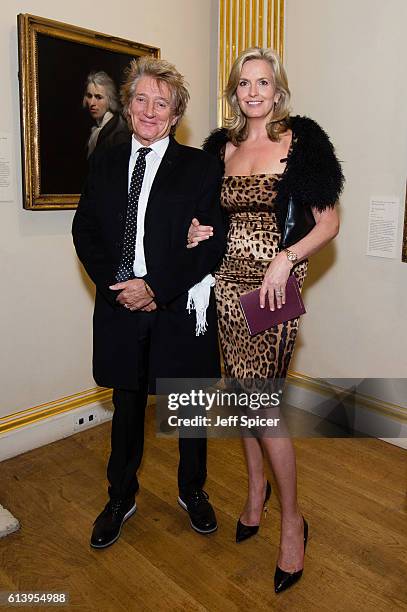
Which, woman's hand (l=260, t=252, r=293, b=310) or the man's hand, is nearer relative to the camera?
woman's hand (l=260, t=252, r=293, b=310)

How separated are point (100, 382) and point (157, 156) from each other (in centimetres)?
93

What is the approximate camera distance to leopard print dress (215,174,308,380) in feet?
6.54

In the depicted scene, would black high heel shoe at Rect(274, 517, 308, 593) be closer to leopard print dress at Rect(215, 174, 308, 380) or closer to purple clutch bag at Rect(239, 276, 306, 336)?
leopard print dress at Rect(215, 174, 308, 380)

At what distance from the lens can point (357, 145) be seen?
3062 millimetres

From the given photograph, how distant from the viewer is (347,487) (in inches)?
107

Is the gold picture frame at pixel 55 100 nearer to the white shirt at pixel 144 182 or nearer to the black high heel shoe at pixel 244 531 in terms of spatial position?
the white shirt at pixel 144 182

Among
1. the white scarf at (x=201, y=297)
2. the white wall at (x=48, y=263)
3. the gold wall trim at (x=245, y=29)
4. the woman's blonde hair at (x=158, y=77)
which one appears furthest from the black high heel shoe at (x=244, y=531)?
the gold wall trim at (x=245, y=29)

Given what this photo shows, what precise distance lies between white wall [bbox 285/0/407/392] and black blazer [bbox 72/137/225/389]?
1.27m

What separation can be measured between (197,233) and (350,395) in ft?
5.91

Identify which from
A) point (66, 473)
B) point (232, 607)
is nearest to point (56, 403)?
point (66, 473)

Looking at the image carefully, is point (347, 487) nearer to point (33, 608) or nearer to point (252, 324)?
point (252, 324)

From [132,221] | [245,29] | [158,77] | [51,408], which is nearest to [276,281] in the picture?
[132,221]

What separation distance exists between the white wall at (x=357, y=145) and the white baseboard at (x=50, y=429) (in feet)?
4.72

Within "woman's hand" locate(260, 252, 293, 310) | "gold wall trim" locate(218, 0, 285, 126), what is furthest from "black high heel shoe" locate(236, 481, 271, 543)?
"gold wall trim" locate(218, 0, 285, 126)
